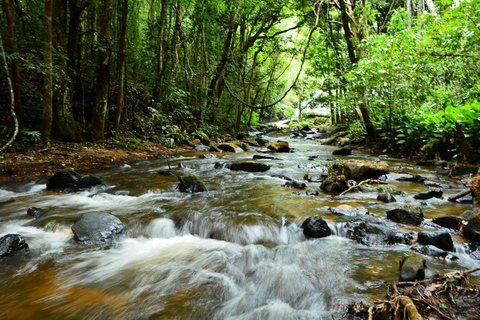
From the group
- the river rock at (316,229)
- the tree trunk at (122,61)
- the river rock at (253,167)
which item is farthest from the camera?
the tree trunk at (122,61)

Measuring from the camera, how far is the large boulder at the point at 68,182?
5113 millimetres

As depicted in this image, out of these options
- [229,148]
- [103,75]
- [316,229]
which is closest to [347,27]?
[229,148]

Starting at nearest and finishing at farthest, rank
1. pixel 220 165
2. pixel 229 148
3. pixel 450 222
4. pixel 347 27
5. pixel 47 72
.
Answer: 1. pixel 450 222
2. pixel 47 72
3. pixel 220 165
4. pixel 347 27
5. pixel 229 148

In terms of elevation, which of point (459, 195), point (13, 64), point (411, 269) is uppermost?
point (13, 64)

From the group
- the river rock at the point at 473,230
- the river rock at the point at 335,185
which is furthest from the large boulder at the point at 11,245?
the river rock at the point at 473,230

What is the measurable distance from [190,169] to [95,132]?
3.36 meters

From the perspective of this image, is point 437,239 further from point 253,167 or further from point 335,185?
point 253,167

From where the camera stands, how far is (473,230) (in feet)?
9.41

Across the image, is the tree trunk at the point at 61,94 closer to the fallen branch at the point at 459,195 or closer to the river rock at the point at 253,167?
the river rock at the point at 253,167

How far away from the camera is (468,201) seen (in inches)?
165

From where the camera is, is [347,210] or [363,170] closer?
[347,210]

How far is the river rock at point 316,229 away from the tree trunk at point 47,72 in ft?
20.1

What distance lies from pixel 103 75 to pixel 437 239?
8.90 m

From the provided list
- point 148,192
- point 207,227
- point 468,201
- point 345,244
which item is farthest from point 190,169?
point 468,201
